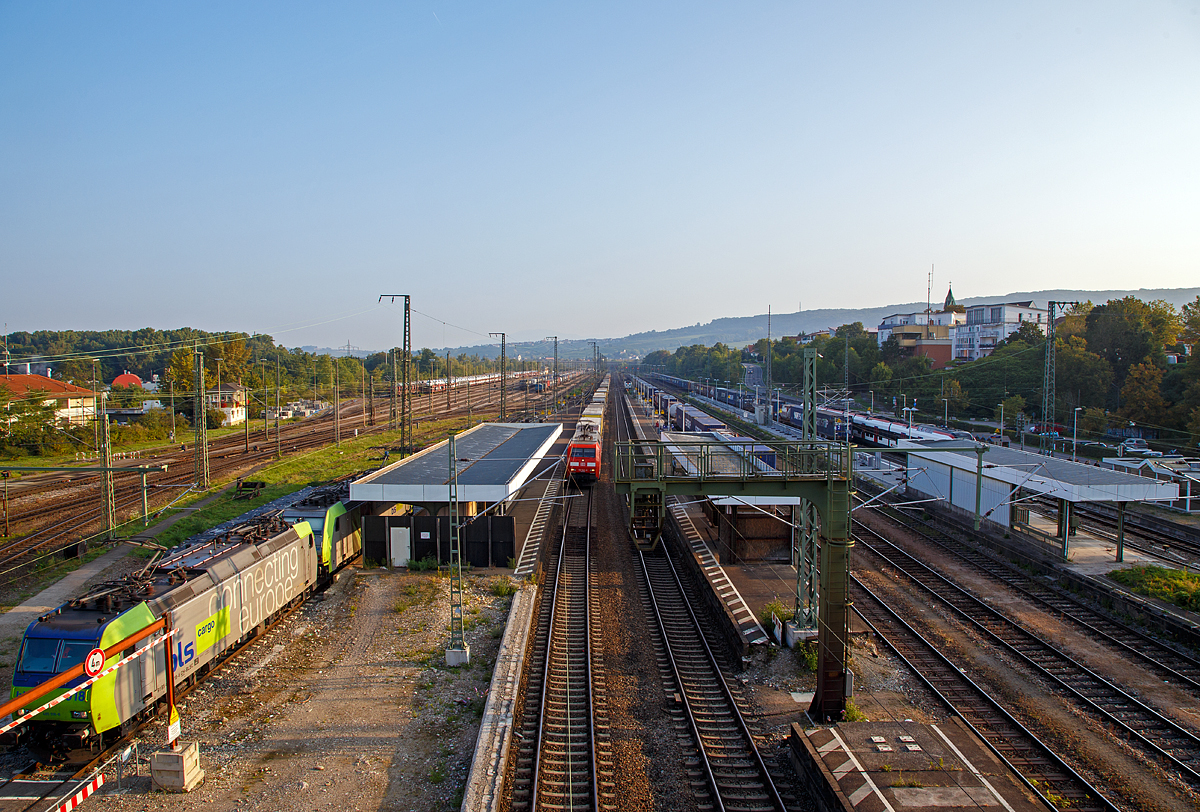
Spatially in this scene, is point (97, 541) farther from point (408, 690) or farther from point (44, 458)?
point (44, 458)

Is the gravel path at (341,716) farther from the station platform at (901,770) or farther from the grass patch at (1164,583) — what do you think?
the grass patch at (1164,583)

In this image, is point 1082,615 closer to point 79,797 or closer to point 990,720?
point 990,720

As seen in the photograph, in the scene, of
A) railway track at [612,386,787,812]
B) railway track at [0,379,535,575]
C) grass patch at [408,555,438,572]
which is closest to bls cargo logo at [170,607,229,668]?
grass patch at [408,555,438,572]

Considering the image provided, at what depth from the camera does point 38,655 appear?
10688 mm

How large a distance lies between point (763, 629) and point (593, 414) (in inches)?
1488

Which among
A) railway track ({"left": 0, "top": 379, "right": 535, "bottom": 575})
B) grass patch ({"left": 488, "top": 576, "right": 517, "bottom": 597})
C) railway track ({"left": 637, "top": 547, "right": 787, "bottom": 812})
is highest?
railway track ({"left": 0, "top": 379, "right": 535, "bottom": 575})

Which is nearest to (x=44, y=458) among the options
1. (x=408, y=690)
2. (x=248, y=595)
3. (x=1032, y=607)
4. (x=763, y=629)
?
(x=248, y=595)

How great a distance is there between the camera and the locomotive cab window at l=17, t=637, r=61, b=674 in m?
10.6

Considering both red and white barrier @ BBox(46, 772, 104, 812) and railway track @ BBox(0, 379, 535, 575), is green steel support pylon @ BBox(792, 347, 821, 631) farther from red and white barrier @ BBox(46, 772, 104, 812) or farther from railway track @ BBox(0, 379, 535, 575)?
railway track @ BBox(0, 379, 535, 575)

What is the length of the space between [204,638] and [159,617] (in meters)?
1.53

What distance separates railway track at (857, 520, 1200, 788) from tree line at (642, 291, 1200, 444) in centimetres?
2665

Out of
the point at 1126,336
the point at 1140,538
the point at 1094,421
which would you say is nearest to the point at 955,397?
the point at 1094,421

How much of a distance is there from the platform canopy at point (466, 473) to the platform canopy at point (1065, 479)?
517 inches

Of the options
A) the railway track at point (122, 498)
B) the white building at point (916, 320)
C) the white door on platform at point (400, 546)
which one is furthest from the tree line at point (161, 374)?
the white building at point (916, 320)
